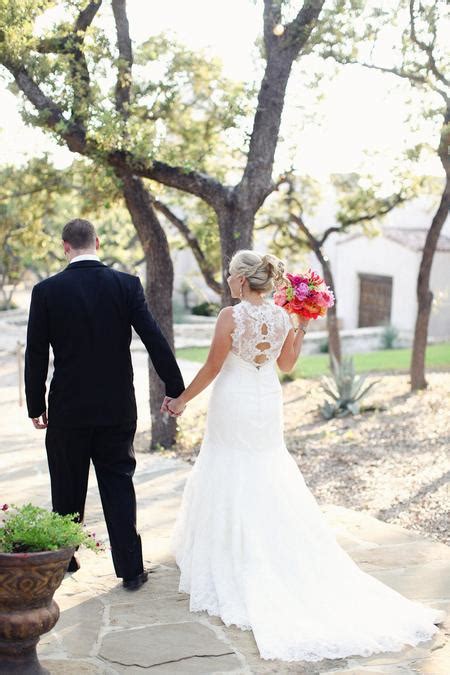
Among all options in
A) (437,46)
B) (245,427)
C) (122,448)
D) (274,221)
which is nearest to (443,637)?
(245,427)

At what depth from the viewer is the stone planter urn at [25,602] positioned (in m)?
3.86

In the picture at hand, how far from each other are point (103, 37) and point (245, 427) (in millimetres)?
5891

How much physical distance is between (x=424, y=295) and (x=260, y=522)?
10854 mm

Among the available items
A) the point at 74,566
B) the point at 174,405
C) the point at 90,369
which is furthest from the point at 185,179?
the point at 74,566

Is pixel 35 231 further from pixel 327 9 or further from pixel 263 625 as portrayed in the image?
pixel 263 625

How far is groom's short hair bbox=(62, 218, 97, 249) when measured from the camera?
17.5 ft

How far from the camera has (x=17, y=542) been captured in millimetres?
4066

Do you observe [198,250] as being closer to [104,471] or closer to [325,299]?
[325,299]

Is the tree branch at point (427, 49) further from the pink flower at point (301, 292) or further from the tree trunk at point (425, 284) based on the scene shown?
the pink flower at point (301, 292)

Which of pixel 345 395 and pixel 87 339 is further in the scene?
pixel 345 395

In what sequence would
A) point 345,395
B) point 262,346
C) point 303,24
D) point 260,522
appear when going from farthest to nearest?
point 345,395
point 303,24
point 262,346
point 260,522

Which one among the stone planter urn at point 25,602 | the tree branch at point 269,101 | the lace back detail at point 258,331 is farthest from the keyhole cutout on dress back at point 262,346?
the tree branch at point 269,101

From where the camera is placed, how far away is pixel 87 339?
5273 millimetres

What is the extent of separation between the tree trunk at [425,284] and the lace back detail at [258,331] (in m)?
8.93
